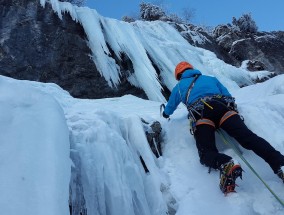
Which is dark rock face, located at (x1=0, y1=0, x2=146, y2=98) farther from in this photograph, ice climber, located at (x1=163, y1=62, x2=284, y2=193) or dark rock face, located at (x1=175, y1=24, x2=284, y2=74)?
dark rock face, located at (x1=175, y1=24, x2=284, y2=74)

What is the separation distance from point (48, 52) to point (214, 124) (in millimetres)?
4946

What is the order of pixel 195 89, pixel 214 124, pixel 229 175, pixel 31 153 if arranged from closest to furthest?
1. pixel 31 153
2. pixel 229 175
3. pixel 214 124
4. pixel 195 89

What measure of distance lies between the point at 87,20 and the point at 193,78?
490cm

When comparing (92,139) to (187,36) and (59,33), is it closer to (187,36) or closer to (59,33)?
(59,33)

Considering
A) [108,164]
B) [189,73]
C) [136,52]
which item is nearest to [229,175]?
[108,164]

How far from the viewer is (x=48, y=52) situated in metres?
7.77

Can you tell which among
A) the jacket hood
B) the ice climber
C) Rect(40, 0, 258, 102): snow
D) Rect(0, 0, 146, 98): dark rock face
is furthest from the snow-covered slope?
Rect(40, 0, 258, 102): snow

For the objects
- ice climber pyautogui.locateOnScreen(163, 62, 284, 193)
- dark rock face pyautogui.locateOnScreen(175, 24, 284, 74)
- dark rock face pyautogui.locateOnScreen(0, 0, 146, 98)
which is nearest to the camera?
ice climber pyautogui.locateOnScreen(163, 62, 284, 193)

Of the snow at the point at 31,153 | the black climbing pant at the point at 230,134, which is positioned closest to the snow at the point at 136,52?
the black climbing pant at the point at 230,134

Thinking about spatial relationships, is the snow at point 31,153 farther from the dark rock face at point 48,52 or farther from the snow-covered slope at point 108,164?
the dark rock face at point 48,52

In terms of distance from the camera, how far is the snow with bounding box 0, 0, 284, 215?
2.05 metres

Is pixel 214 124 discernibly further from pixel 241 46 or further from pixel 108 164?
pixel 241 46

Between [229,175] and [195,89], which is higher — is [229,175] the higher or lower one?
the lower one

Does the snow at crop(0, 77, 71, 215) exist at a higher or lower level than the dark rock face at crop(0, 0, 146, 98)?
higher
